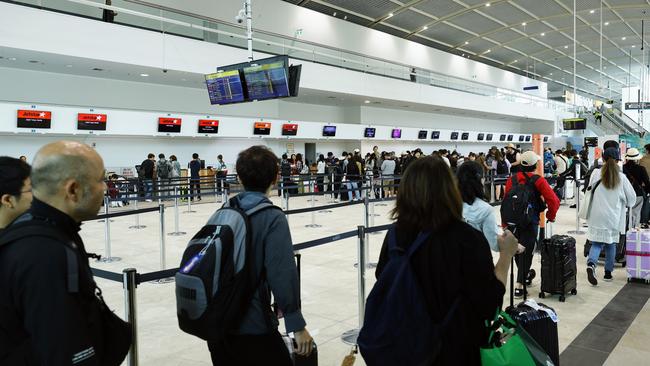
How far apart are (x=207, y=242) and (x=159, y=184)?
548 inches

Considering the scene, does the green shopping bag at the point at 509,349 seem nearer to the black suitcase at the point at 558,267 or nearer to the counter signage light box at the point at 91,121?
the black suitcase at the point at 558,267

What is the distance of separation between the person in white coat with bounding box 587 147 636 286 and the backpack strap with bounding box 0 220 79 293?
604 centimetres

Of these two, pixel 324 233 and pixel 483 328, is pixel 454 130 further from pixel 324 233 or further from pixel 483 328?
pixel 483 328

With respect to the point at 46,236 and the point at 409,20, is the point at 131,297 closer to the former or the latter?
the point at 46,236

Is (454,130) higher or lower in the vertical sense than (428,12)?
lower

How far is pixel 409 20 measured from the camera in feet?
78.2

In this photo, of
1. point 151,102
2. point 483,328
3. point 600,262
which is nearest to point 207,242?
point 483,328

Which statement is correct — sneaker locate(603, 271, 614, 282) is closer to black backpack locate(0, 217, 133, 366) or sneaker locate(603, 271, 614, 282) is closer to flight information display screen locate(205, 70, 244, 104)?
black backpack locate(0, 217, 133, 366)

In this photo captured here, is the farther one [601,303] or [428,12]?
[428,12]

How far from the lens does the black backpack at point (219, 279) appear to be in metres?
2.07

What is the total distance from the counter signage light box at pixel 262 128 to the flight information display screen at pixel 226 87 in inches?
256

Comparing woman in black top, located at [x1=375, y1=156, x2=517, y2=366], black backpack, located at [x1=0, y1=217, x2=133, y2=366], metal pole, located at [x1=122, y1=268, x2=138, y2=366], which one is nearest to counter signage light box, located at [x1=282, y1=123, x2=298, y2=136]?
metal pole, located at [x1=122, y1=268, x2=138, y2=366]

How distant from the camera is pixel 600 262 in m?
6.95

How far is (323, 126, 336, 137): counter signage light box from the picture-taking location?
20984 mm
